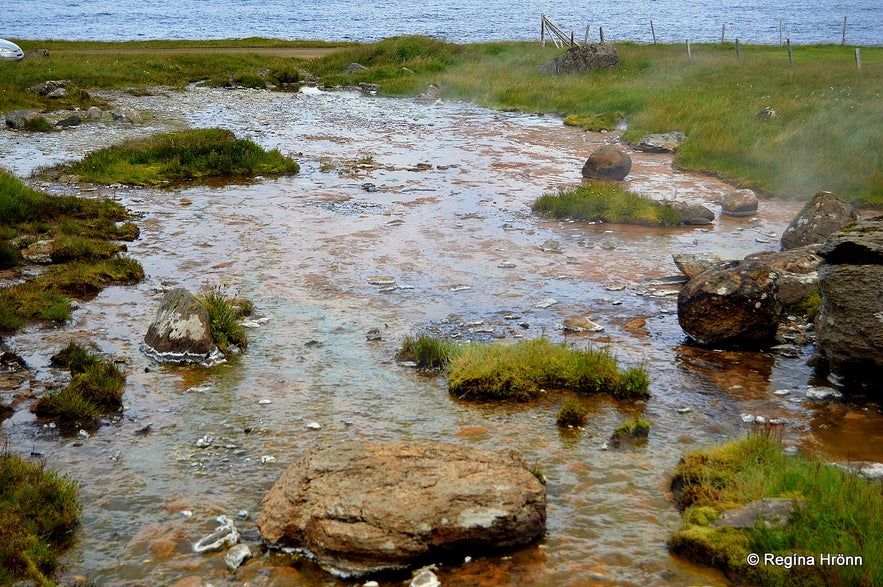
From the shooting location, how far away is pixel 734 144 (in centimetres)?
2064

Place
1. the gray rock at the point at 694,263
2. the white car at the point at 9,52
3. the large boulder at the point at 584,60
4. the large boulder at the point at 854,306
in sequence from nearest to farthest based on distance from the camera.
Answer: the large boulder at the point at 854,306
the gray rock at the point at 694,263
the large boulder at the point at 584,60
the white car at the point at 9,52

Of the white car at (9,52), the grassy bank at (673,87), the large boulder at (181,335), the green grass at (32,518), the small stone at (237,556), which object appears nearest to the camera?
the green grass at (32,518)

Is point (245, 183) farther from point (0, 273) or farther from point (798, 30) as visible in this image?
point (798, 30)

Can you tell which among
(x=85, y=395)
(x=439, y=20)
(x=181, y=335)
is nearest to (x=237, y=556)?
(x=85, y=395)

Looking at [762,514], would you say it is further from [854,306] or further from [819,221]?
[819,221]

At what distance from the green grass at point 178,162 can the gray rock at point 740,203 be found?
10219mm

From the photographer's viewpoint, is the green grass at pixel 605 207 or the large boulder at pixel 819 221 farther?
the green grass at pixel 605 207

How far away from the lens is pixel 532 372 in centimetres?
850

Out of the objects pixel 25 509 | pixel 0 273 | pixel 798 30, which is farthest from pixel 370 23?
pixel 25 509

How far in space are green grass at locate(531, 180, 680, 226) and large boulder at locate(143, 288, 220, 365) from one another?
8.63 meters

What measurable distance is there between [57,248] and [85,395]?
5754mm

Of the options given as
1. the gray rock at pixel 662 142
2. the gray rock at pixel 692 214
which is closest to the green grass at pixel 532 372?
the gray rock at pixel 692 214

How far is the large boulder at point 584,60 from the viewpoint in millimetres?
37094

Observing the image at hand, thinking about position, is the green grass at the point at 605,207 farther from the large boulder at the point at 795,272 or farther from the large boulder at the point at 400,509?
the large boulder at the point at 400,509
